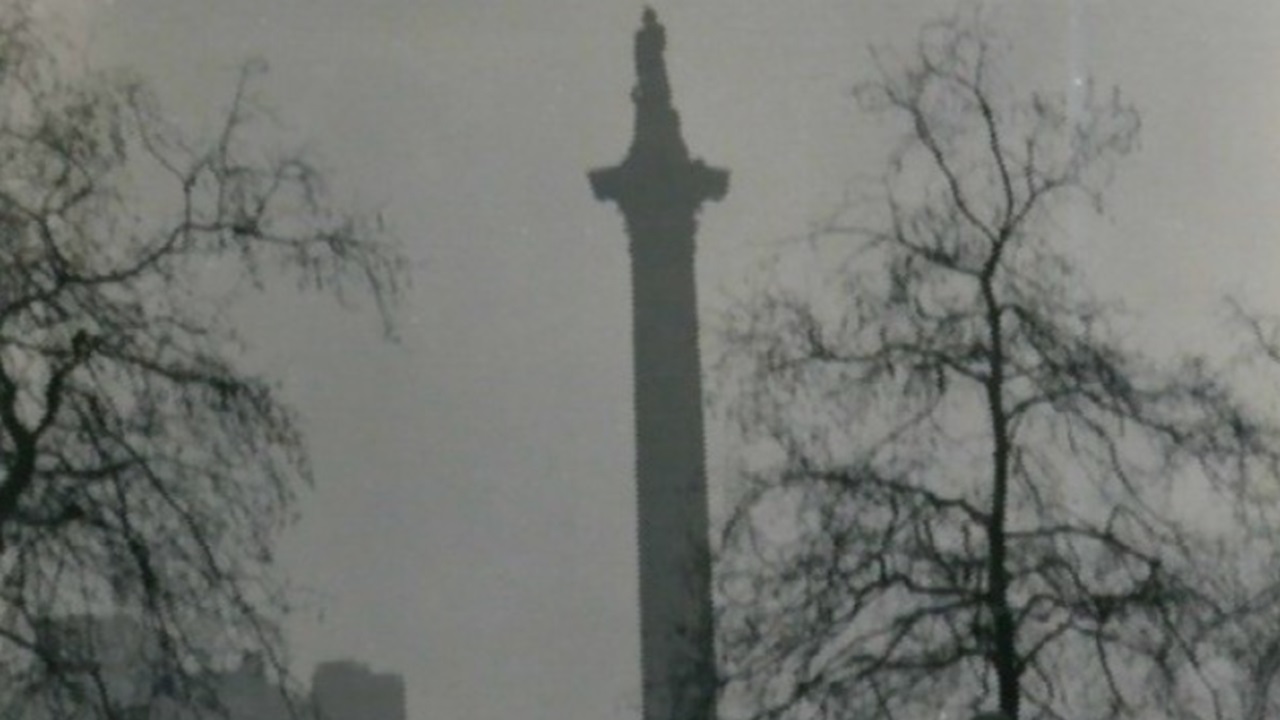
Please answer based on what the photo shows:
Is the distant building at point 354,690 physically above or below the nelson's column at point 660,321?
below

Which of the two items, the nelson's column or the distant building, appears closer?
the nelson's column

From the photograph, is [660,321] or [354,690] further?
[354,690]

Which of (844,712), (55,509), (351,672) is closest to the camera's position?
(55,509)

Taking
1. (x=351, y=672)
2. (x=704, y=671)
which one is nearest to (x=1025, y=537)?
(x=704, y=671)

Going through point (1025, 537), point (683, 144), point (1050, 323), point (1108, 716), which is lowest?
point (1108, 716)

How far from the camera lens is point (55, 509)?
1814cm

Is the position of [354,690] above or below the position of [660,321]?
below

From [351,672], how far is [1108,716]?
17182cm

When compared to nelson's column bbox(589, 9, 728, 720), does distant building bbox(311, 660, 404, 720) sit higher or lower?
lower

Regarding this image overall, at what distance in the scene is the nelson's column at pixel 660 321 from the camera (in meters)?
68.6

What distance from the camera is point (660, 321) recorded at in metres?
72.8

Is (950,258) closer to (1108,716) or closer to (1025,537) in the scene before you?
(1025,537)

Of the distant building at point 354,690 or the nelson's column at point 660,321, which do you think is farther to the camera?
the distant building at point 354,690

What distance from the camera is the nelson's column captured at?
6862 cm
